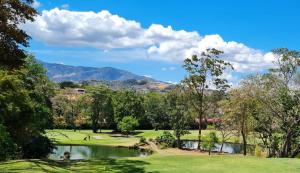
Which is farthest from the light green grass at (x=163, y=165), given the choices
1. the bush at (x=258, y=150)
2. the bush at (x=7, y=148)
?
the bush at (x=258, y=150)

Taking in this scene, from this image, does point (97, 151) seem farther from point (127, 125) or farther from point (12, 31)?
point (12, 31)

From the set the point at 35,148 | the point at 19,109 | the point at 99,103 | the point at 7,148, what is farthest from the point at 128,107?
the point at 19,109

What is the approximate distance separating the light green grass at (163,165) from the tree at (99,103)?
247 ft

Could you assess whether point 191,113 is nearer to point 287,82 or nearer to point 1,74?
point 287,82

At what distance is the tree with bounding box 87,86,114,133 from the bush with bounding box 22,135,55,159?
60.4m

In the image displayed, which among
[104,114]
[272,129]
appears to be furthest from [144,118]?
[272,129]

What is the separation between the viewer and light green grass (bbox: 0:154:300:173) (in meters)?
25.2

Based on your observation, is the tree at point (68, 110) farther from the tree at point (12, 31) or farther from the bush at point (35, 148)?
the tree at point (12, 31)

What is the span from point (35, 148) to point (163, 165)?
20058 mm

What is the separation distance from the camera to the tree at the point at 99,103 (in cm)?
10575

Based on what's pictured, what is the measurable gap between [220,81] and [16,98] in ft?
117

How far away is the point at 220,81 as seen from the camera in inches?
2357

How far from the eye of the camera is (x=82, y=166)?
27.5 m

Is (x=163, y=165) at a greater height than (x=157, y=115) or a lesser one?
lesser
